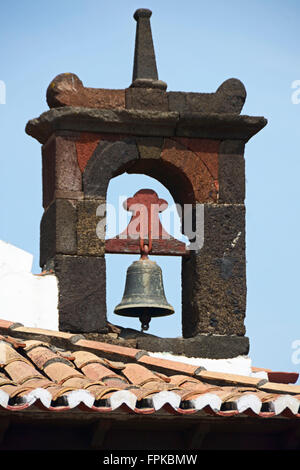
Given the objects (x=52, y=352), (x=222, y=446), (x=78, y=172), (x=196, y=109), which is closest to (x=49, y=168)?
(x=78, y=172)

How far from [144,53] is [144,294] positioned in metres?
1.77

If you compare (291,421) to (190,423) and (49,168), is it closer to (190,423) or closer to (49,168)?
(190,423)

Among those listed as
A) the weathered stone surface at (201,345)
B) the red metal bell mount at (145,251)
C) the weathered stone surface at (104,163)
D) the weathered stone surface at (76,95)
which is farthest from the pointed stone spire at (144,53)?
the weathered stone surface at (201,345)

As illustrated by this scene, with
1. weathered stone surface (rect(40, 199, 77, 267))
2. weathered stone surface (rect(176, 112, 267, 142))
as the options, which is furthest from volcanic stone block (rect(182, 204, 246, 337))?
weathered stone surface (rect(40, 199, 77, 267))

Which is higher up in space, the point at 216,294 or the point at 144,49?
the point at 144,49

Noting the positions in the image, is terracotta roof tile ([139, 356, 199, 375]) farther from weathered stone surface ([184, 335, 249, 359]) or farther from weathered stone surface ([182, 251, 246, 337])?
weathered stone surface ([182, 251, 246, 337])

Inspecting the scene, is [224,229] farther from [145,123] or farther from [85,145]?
[85,145]

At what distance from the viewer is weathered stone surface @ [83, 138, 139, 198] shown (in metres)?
9.42

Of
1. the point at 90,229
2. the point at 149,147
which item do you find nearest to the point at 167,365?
the point at 90,229

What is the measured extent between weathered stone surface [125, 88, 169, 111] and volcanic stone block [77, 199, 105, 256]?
79cm

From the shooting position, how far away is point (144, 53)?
32.2ft

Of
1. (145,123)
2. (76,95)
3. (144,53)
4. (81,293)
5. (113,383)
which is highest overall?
(144,53)
